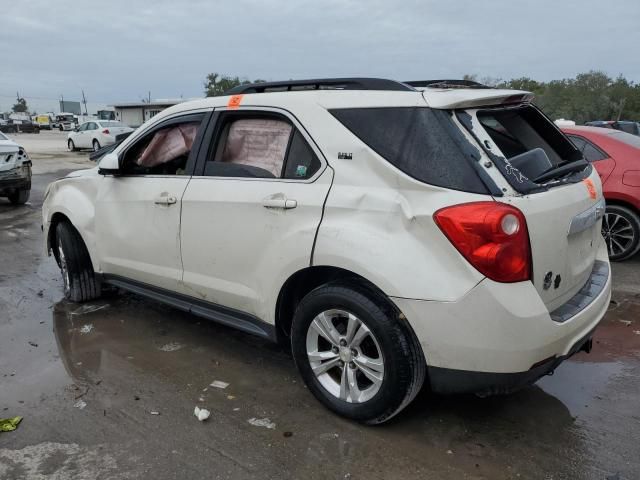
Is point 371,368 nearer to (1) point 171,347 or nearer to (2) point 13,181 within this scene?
(1) point 171,347

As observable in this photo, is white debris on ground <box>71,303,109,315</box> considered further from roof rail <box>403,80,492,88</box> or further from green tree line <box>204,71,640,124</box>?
green tree line <box>204,71,640,124</box>

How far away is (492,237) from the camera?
243 cm

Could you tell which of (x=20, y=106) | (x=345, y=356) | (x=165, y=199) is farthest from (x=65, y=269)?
(x=20, y=106)

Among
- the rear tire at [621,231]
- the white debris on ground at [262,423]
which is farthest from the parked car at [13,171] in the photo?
the rear tire at [621,231]

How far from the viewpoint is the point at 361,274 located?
2.71 m

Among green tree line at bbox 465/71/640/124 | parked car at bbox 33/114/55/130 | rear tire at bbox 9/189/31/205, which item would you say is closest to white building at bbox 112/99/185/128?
parked car at bbox 33/114/55/130

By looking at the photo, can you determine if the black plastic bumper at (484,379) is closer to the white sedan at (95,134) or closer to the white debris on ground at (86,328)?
the white debris on ground at (86,328)

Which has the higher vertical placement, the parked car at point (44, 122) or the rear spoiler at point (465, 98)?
the rear spoiler at point (465, 98)

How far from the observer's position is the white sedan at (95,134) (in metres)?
25.9

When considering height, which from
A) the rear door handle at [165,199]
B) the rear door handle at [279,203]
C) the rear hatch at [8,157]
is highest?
the rear door handle at [279,203]

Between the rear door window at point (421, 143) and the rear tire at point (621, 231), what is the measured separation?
4.19 meters

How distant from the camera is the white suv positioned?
250 centimetres

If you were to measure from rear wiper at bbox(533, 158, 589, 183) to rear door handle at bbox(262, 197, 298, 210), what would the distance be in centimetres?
129

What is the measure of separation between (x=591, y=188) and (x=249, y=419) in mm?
2369
